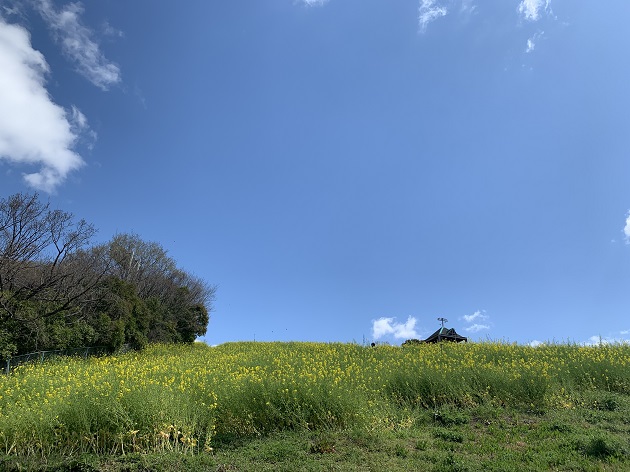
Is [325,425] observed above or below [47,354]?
below

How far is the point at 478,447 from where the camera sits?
645cm

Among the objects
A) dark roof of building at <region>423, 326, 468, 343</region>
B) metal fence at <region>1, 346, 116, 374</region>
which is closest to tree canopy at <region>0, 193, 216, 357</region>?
metal fence at <region>1, 346, 116, 374</region>

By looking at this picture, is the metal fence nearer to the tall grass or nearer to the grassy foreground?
the tall grass

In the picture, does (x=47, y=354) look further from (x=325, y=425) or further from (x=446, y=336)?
(x=446, y=336)

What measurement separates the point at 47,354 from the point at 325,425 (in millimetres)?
17199

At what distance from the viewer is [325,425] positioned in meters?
7.20

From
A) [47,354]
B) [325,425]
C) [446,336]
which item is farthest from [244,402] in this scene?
[446,336]

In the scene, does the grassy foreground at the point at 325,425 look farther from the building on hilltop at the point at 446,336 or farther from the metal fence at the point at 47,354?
the building on hilltop at the point at 446,336

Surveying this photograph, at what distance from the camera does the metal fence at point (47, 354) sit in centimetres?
1703

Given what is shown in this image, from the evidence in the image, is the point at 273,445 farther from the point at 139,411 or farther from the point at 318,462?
the point at 139,411

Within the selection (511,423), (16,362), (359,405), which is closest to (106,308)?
(16,362)

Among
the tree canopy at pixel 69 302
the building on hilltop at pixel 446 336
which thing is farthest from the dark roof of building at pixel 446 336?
the tree canopy at pixel 69 302

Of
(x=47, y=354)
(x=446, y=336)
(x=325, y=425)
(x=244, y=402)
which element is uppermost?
(x=446, y=336)

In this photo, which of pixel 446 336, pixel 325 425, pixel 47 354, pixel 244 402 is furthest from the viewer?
pixel 446 336
